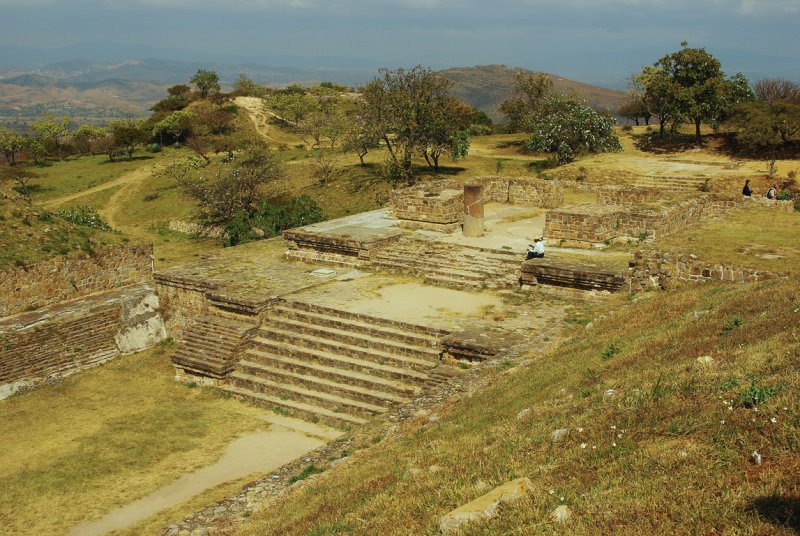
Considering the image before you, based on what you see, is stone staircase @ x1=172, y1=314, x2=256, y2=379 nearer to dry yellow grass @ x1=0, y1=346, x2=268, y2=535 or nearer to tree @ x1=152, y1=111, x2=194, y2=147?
dry yellow grass @ x1=0, y1=346, x2=268, y2=535

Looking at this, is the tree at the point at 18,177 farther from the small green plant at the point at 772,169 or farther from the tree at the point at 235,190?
the small green plant at the point at 772,169

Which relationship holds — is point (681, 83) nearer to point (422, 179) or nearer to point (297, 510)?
point (422, 179)

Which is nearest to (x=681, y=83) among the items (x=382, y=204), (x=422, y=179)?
(x=422, y=179)

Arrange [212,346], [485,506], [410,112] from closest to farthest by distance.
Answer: [485,506]
[212,346]
[410,112]

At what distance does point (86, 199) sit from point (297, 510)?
2919 centimetres

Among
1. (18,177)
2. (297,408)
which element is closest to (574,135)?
(297,408)

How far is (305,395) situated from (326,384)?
1.18ft

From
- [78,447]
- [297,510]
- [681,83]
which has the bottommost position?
[78,447]

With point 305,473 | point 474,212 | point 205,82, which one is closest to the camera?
point 305,473

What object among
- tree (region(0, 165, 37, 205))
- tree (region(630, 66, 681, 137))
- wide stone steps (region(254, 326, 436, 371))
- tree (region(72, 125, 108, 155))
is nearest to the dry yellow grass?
wide stone steps (region(254, 326, 436, 371))

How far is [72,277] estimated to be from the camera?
13617 millimetres

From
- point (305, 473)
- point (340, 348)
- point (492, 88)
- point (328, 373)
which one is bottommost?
point (328, 373)

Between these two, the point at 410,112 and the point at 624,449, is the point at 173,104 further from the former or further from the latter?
the point at 624,449

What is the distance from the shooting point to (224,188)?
25.3 metres
